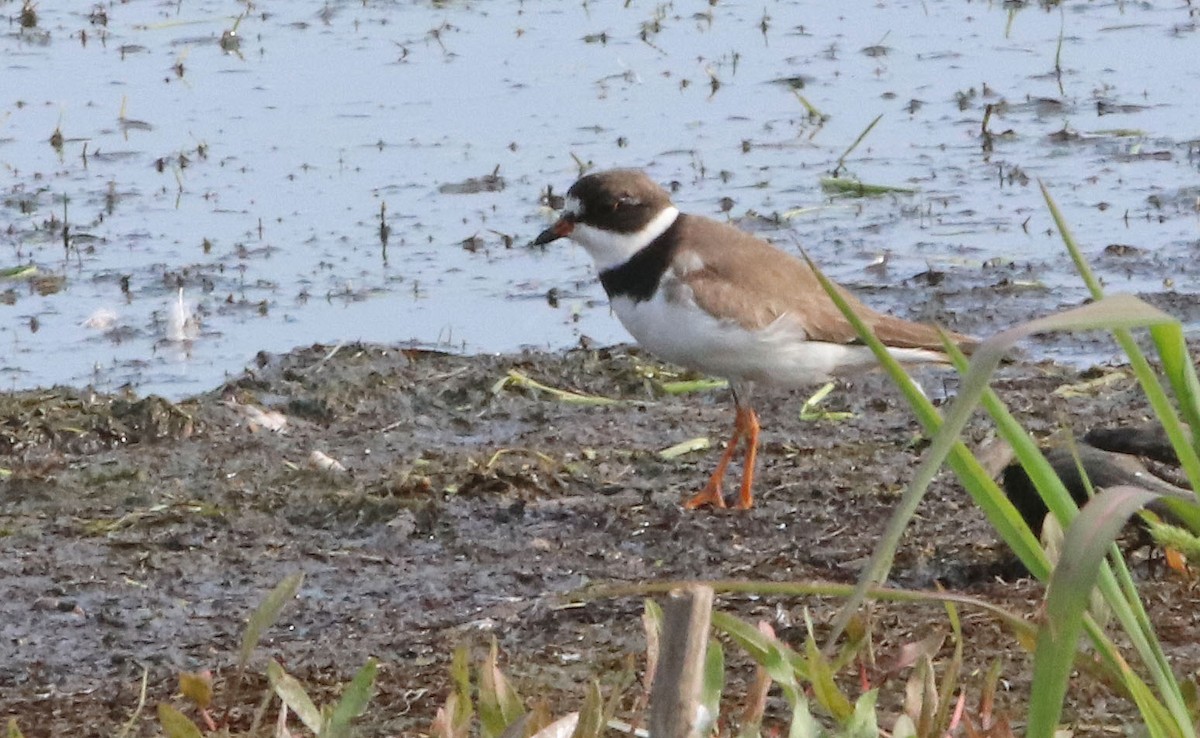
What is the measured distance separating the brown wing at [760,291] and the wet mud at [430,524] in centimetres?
41

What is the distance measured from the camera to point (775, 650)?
2721 millimetres

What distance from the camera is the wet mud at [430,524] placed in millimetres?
4156

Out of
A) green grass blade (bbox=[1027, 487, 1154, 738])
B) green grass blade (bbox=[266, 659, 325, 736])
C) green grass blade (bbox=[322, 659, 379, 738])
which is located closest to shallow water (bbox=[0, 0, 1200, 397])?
green grass blade (bbox=[266, 659, 325, 736])

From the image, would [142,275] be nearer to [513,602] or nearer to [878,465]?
[878,465]

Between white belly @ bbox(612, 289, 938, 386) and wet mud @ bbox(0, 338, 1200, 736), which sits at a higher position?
white belly @ bbox(612, 289, 938, 386)

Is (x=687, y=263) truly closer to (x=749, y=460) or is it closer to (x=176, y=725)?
(x=749, y=460)

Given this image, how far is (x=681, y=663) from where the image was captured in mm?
2420

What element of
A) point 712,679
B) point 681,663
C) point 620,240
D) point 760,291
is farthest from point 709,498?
point 681,663

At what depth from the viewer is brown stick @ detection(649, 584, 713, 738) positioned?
2381 mm

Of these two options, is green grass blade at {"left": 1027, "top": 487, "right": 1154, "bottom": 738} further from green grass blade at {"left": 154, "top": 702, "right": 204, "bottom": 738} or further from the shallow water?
the shallow water

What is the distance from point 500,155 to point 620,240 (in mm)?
4446

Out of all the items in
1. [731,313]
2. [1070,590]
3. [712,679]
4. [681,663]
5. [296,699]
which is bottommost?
[731,313]

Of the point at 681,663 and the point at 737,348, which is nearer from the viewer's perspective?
the point at 681,663

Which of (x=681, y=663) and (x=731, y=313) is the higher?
(x=681, y=663)
